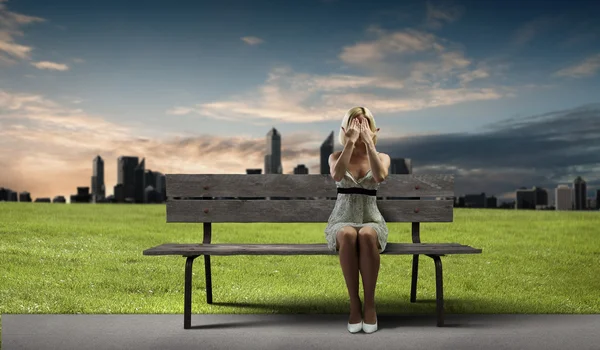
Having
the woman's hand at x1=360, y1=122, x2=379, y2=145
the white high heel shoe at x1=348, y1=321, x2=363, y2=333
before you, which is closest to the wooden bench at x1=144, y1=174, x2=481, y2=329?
the woman's hand at x1=360, y1=122, x2=379, y2=145

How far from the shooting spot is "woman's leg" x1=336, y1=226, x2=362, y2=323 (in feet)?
17.0

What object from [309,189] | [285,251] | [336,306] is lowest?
[336,306]

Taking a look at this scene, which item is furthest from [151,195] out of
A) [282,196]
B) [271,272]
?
[282,196]

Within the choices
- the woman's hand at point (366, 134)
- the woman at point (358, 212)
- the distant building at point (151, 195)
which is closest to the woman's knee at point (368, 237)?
the woman at point (358, 212)

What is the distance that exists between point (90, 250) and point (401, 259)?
5.24 m

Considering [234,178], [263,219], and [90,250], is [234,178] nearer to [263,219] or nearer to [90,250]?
[263,219]

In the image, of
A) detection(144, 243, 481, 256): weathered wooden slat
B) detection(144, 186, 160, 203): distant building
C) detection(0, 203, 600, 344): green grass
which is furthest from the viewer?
detection(144, 186, 160, 203): distant building

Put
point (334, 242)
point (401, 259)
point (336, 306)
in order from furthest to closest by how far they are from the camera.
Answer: point (401, 259), point (336, 306), point (334, 242)

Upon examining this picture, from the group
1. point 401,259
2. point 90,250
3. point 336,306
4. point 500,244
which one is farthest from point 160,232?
point 336,306

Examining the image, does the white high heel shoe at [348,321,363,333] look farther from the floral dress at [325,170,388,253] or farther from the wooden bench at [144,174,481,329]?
the wooden bench at [144,174,481,329]

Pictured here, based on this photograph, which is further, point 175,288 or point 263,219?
point 175,288

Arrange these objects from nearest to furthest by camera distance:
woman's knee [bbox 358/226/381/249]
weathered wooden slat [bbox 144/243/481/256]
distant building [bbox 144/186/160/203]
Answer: woman's knee [bbox 358/226/381/249] < weathered wooden slat [bbox 144/243/481/256] < distant building [bbox 144/186/160/203]

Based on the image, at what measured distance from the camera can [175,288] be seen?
7.99 m

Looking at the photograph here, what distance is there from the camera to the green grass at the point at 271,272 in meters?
7.12
